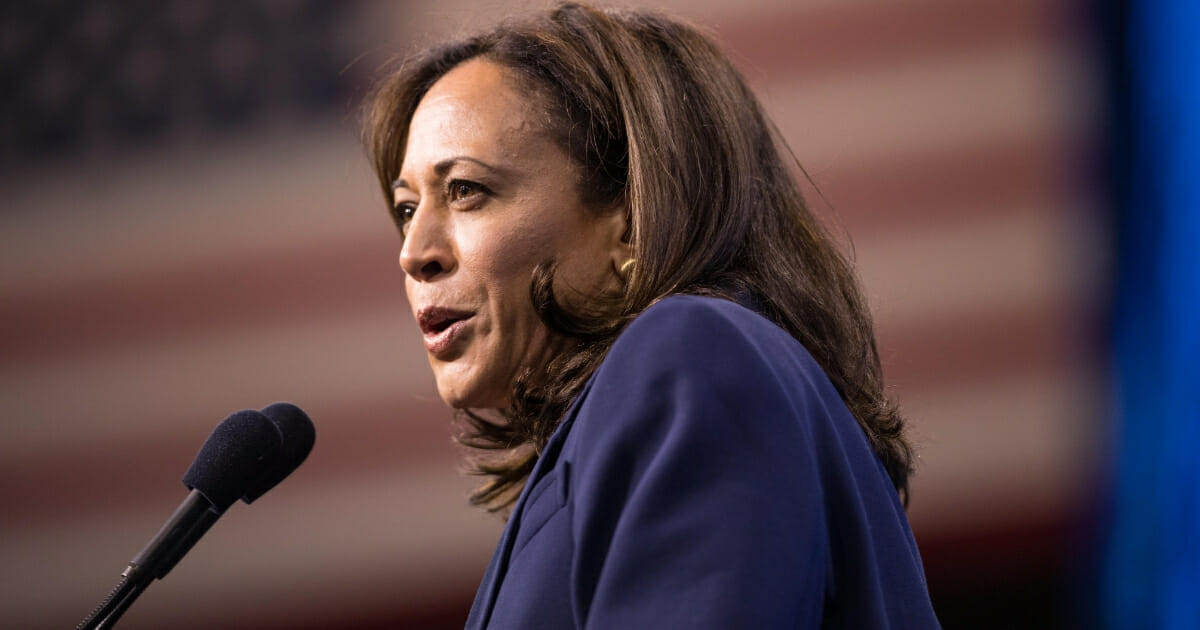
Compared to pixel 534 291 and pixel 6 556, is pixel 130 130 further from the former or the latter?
pixel 534 291

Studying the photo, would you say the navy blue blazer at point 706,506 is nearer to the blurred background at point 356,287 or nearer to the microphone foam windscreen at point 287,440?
the microphone foam windscreen at point 287,440

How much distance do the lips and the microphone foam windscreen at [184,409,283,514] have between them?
0.65ft

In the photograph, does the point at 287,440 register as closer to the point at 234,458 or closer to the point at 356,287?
the point at 234,458

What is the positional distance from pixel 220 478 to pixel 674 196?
0.54 meters

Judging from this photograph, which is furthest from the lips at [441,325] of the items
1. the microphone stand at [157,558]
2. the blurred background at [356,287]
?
the blurred background at [356,287]

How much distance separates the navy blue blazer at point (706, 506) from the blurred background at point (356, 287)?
124cm

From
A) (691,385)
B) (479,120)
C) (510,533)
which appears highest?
(479,120)

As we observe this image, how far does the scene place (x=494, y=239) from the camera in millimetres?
1242

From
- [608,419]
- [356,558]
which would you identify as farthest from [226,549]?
[608,419]

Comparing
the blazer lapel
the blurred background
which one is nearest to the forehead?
the blazer lapel

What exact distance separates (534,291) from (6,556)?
1.81 m

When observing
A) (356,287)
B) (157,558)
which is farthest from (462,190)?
(356,287)

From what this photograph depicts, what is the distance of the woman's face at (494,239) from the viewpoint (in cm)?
125

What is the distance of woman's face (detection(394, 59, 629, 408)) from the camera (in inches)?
49.0
